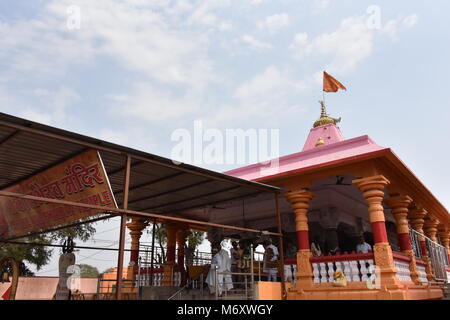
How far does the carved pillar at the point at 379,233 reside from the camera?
7.92 meters

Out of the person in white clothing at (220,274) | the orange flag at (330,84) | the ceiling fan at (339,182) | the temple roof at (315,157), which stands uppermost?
the orange flag at (330,84)

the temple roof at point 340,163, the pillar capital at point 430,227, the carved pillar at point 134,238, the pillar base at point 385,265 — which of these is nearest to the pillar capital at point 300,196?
the temple roof at point 340,163

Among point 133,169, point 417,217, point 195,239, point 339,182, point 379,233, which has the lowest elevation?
point 379,233

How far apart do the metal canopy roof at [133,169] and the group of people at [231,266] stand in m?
1.66

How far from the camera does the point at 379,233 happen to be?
8.47 metres

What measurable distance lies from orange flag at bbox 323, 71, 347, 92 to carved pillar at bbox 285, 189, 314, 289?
780 cm

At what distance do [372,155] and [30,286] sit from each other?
17.9 metres

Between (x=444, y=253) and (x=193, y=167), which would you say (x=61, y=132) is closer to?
(x=193, y=167)

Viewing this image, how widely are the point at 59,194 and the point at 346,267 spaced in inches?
249

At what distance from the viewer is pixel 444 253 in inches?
515

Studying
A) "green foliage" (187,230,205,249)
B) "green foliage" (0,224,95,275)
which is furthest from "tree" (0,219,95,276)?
"green foliage" (187,230,205,249)

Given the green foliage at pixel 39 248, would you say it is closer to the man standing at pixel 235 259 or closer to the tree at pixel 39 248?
the tree at pixel 39 248

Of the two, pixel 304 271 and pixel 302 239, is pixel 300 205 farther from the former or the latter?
pixel 304 271

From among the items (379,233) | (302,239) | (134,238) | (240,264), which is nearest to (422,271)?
(379,233)
